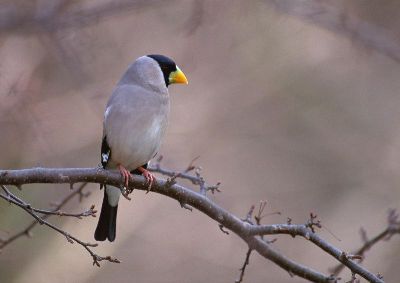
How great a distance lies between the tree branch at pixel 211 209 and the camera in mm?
4059

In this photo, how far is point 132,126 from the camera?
5.10m

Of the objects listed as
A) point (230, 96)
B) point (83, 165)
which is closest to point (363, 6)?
point (230, 96)

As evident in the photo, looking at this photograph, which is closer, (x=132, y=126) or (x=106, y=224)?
(x=132, y=126)

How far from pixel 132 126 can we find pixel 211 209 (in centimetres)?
99

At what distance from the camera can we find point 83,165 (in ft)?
29.8

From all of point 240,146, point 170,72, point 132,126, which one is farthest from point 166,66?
point 240,146

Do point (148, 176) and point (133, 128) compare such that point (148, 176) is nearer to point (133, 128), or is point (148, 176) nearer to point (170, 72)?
point (133, 128)

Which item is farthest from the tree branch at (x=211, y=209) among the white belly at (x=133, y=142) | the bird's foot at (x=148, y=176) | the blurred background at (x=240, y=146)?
the blurred background at (x=240, y=146)

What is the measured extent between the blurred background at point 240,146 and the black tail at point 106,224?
6.37ft

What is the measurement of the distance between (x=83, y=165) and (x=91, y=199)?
487 mm

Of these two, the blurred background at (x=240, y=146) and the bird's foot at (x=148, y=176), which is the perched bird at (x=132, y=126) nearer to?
the bird's foot at (x=148, y=176)

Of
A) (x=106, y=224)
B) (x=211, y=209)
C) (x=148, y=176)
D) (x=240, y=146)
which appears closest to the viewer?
(x=211, y=209)

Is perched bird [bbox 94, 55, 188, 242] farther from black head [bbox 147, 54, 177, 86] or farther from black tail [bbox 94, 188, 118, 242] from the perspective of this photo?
black head [bbox 147, 54, 177, 86]

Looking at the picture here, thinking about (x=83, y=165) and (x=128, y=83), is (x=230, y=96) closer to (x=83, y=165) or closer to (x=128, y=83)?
(x=83, y=165)
